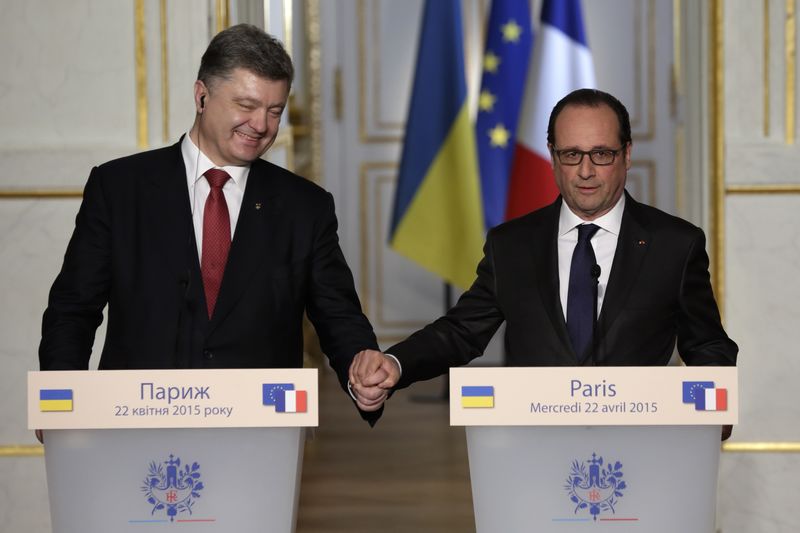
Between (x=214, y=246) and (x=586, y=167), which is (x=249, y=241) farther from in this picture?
(x=586, y=167)

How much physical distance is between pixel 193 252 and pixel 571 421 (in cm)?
92

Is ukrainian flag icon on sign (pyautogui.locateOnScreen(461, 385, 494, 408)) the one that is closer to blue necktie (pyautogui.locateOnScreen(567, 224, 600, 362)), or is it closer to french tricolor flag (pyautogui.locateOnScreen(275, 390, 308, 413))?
french tricolor flag (pyautogui.locateOnScreen(275, 390, 308, 413))

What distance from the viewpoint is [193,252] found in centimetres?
238

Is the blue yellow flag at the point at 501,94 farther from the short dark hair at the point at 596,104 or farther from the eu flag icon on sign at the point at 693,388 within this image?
the eu flag icon on sign at the point at 693,388

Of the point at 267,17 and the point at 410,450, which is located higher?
the point at 267,17

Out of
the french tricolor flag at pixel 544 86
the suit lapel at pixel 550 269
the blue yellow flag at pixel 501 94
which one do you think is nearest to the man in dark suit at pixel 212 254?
the suit lapel at pixel 550 269

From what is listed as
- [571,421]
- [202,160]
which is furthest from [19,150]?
[571,421]

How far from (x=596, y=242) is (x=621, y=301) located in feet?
0.42

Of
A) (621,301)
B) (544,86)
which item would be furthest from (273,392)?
(544,86)

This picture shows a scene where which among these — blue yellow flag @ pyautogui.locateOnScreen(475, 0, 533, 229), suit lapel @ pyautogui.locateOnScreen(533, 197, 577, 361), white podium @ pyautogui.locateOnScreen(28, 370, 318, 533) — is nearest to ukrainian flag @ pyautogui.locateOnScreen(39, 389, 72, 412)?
white podium @ pyautogui.locateOnScreen(28, 370, 318, 533)

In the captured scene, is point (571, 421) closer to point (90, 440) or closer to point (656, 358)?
point (656, 358)

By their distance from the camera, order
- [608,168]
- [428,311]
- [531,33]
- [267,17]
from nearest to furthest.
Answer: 1. [608,168]
2. [267,17]
3. [531,33]
4. [428,311]

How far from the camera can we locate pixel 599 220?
7.50ft

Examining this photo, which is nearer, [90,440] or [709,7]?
[90,440]
